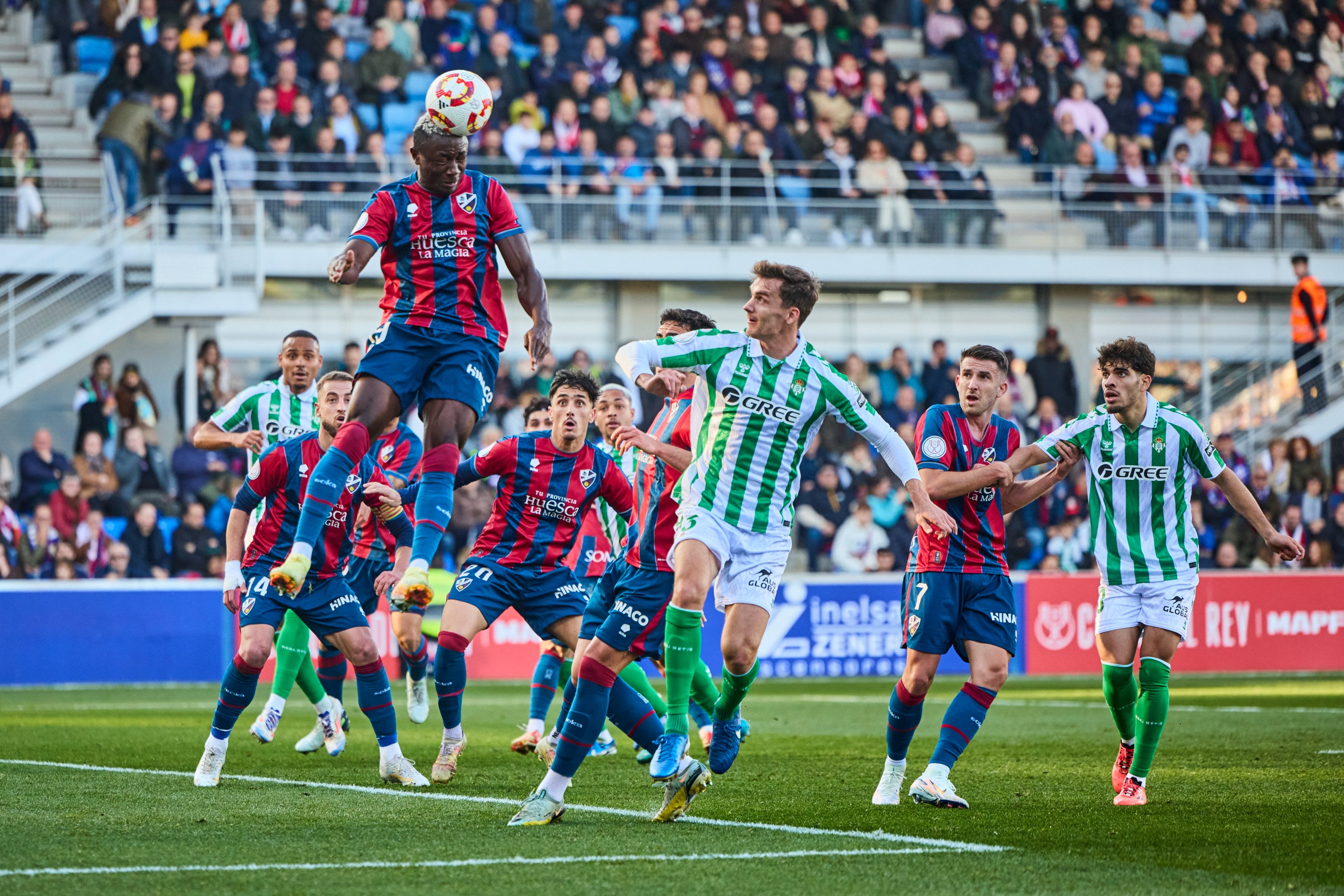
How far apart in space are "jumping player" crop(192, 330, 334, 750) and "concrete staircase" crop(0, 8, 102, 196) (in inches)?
463

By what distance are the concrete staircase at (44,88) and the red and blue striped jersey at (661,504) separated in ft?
46.6

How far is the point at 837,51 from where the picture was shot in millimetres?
25734

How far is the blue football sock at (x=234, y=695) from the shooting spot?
8.58 m

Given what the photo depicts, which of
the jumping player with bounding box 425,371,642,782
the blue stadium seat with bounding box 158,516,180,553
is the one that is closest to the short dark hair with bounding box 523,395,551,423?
the jumping player with bounding box 425,371,642,782

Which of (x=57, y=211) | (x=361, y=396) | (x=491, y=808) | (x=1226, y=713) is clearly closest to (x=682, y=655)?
(x=491, y=808)

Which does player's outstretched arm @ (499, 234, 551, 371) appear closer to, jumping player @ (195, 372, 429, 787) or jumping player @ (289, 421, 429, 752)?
jumping player @ (195, 372, 429, 787)

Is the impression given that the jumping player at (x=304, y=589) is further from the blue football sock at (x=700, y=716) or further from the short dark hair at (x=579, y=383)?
the blue football sock at (x=700, y=716)

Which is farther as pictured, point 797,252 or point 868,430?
point 797,252

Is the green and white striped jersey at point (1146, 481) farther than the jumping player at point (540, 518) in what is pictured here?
No

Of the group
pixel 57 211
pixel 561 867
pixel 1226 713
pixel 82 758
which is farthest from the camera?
pixel 57 211

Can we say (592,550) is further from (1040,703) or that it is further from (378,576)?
(1040,703)

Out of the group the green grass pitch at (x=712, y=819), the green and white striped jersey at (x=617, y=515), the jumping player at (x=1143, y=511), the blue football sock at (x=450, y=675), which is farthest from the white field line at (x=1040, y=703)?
the blue football sock at (x=450, y=675)

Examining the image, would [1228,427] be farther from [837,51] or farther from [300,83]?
[300,83]

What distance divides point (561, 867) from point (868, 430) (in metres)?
2.49
